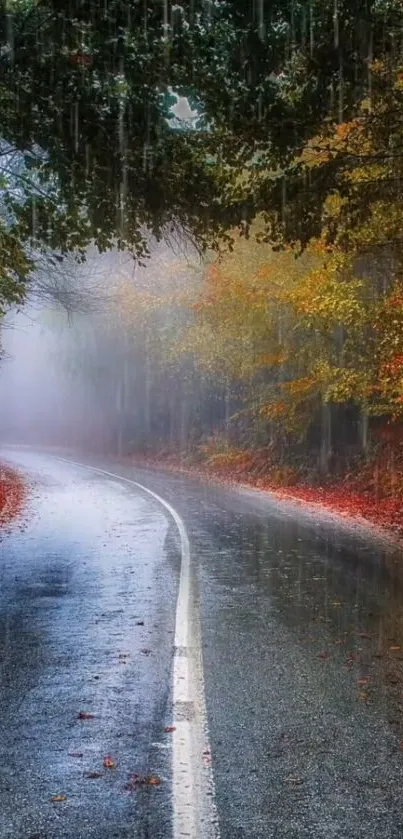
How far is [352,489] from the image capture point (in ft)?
72.3

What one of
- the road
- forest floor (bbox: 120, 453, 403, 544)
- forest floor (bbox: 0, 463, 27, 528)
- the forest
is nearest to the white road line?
the road

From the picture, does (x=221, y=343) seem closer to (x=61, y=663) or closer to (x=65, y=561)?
(x=65, y=561)

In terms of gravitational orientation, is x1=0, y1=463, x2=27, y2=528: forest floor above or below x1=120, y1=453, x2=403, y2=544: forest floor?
below

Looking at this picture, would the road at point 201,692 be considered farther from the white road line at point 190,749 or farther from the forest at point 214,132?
the forest at point 214,132

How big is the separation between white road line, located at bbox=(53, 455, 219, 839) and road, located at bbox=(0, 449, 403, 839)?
0.01m

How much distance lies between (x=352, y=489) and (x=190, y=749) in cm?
1773

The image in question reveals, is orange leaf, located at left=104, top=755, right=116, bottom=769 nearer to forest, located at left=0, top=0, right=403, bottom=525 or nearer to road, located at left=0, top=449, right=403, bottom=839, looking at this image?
road, located at left=0, top=449, right=403, bottom=839

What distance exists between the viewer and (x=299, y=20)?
9.05 m

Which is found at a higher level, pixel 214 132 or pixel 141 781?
pixel 214 132

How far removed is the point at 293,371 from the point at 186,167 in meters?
13.1

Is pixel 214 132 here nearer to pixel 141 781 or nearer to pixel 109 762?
pixel 109 762

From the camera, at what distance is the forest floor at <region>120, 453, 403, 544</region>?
17.8 metres

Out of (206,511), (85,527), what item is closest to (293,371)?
(206,511)

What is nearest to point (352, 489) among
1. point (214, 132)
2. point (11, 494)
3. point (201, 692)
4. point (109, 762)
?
point (11, 494)
